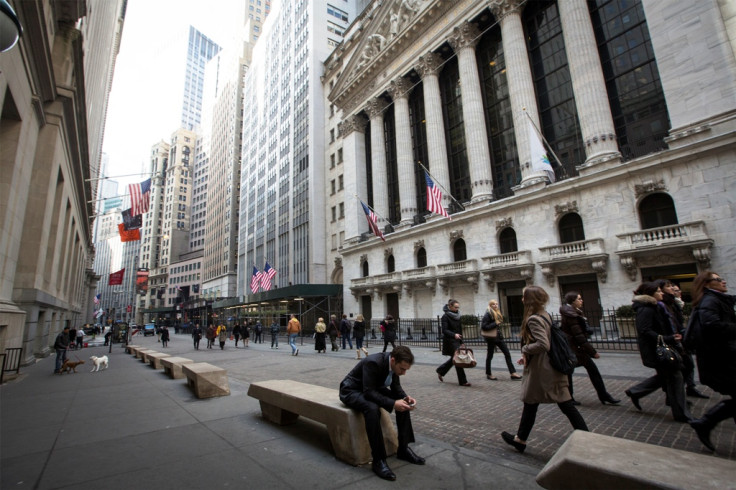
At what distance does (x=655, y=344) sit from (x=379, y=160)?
109 ft

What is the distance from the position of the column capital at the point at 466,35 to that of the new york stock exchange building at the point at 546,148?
123mm

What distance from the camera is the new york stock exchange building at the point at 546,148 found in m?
16.8

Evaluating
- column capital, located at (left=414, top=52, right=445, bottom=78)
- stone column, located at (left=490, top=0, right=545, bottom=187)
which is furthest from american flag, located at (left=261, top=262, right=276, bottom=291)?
column capital, located at (left=414, top=52, right=445, bottom=78)

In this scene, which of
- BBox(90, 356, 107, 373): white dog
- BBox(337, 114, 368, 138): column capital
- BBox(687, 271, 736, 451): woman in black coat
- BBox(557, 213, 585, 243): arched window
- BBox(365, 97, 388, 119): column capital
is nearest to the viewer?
BBox(687, 271, 736, 451): woman in black coat

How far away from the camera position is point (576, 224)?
2122cm

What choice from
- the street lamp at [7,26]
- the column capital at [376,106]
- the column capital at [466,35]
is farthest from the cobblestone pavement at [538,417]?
the column capital at [376,106]

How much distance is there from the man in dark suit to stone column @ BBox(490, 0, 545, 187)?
22130mm

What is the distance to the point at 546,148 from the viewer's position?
24.1 meters

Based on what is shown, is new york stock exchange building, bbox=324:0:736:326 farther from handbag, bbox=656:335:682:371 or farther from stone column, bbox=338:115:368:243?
handbag, bbox=656:335:682:371

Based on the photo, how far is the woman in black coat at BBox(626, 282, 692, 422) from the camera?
201 inches

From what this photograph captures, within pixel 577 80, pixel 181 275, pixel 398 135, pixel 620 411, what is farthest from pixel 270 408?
pixel 181 275

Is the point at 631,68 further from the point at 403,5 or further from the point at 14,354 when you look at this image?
the point at 14,354

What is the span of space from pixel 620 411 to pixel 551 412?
1.07m

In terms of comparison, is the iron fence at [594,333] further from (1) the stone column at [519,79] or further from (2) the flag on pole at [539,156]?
(1) the stone column at [519,79]
